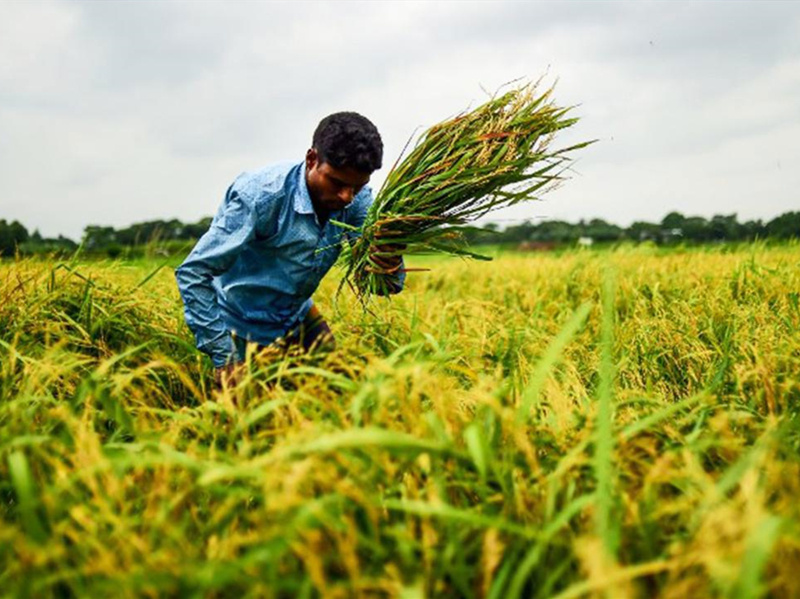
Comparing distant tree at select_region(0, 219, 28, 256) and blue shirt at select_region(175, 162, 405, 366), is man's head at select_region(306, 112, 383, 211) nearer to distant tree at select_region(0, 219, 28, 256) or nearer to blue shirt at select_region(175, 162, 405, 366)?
blue shirt at select_region(175, 162, 405, 366)

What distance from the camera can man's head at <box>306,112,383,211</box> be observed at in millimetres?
A: 1891

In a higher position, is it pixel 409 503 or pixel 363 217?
pixel 363 217

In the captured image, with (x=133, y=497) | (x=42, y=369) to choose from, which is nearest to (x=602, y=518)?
(x=133, y=497)

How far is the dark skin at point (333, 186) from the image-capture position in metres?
1.95

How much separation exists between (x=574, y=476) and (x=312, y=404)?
619 mm

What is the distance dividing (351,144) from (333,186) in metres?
0.18

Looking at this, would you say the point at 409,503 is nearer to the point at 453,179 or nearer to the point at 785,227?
the point at 453,179

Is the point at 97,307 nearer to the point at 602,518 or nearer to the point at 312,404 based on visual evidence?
the point at 312,404

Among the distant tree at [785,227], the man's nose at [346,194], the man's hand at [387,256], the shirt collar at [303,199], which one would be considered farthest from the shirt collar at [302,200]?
the distant tree at [785,227]

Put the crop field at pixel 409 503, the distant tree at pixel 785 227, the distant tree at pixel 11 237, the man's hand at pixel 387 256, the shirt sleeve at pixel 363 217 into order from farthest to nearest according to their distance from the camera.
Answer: the distant tree at pixel 785 227, the distant tree at pixel 11 237, the shirt sleeve at pixel 363 217, the man's hand at pixel 387 256, the crop field at pixel 409 503

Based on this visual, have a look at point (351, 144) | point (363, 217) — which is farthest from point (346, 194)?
point (363, 217)

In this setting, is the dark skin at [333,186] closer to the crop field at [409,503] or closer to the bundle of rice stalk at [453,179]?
the bundle of rice stalk at [453,179]

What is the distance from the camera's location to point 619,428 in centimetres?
127

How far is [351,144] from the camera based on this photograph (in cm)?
188
